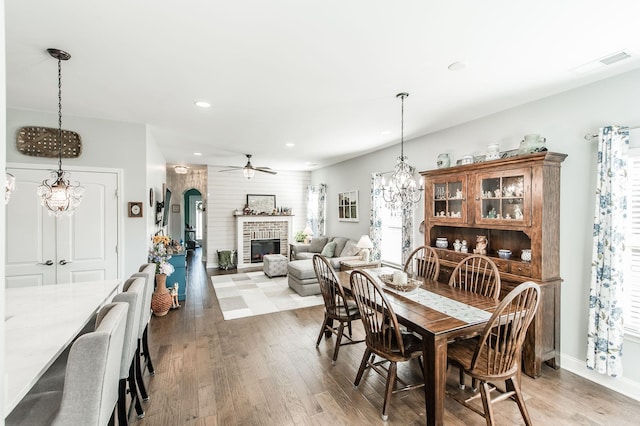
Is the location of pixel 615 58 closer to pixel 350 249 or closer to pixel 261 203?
pixel 350 249

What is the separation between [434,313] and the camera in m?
2.29

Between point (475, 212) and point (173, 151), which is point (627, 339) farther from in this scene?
point (173, 151)

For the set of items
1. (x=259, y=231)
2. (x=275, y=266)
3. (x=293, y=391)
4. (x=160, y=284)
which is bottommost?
(x=293, y=391)

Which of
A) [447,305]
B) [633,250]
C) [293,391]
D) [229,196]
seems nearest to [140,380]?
[293,391]

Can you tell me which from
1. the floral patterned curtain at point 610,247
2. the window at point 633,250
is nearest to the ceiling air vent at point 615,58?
the floral patterned curtain at point 610,247

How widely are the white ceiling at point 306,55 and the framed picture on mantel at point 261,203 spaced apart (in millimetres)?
4531

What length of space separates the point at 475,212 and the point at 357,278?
1.78m

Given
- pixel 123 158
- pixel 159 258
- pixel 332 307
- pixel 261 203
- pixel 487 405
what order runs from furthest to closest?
pixel 261 203
pixel 159 258
pixel 123 158
pixel 332 307
pixel 487 405

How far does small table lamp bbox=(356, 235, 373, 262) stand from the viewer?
5.25 meters

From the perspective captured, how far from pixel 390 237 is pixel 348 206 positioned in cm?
156

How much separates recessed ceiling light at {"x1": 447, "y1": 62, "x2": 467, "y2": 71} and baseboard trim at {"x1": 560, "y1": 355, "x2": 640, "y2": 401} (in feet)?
9.72

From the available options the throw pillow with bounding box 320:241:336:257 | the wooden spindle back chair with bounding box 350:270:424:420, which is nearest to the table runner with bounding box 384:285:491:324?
the wooden spindle back chair with bounding box 350:270:424:420

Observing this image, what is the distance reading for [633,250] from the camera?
2.56 m

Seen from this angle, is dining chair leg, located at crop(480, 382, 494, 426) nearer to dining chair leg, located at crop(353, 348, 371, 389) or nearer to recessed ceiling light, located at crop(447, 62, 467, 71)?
dining chair leg, located at crop(353, 348, 371, 389)
